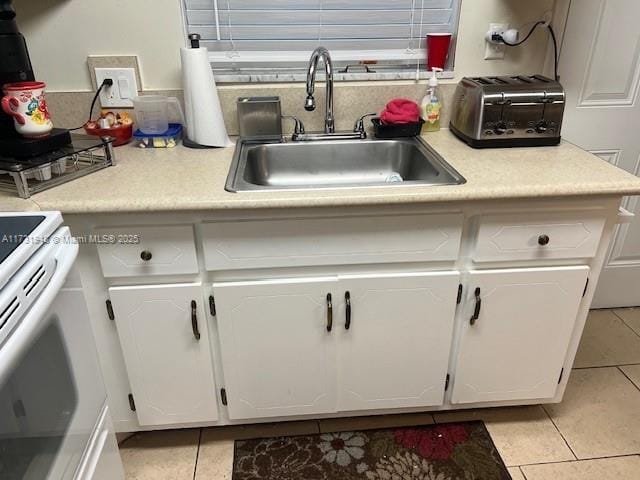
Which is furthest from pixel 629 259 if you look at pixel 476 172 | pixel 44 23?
pixel 44 23

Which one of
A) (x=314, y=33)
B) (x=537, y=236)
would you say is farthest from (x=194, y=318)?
(x=314, y=33)

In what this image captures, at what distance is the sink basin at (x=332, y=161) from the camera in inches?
63.9

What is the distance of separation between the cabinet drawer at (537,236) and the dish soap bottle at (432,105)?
0.55 m

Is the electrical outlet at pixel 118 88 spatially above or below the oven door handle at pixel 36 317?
above

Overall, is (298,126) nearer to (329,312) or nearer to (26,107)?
(329,312)

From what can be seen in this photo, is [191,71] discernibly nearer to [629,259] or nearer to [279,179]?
[279,179]

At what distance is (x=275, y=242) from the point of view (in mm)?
1275

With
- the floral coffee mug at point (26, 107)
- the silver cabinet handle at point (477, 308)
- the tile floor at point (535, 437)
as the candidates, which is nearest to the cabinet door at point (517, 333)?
the silver cabinet handle at point (477, 308)

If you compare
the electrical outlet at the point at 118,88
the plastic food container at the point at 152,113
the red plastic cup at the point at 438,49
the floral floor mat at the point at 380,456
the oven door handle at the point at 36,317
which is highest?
the red plastic cup at the point at 438,49

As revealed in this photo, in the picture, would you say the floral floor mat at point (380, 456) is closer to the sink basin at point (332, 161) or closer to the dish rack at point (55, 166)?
the sink basin at point (332, 161)

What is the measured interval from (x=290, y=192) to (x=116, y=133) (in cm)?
72

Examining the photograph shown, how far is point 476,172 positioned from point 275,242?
1.92 ft

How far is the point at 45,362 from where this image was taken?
3.00 ft

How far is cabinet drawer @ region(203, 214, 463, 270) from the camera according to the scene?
126cm
